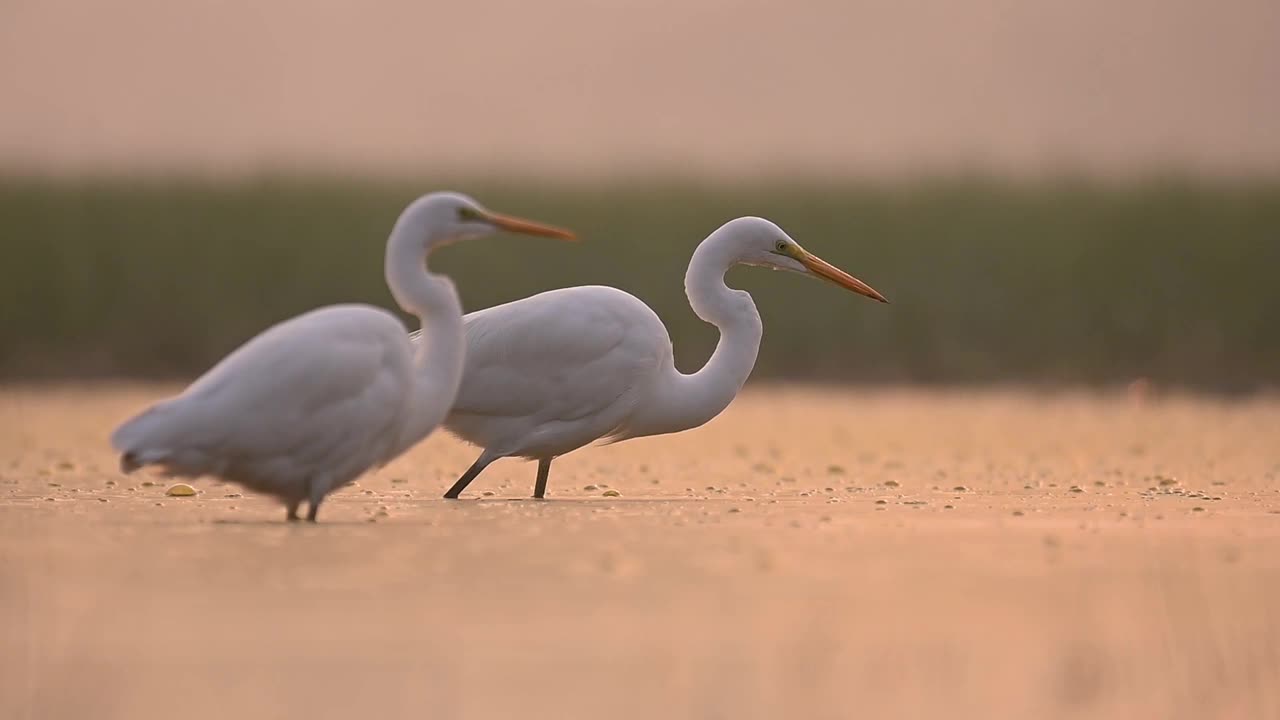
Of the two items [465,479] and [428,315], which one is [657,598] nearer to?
[428,315]

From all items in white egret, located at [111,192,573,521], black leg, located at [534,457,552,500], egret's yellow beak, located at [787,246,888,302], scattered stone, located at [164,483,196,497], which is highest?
egret's yellow beak, located at [787,246,888,302]

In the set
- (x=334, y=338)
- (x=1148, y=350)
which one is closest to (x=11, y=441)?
(x=334, y=338)

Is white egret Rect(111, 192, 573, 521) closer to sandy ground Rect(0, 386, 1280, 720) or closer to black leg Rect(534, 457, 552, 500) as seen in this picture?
sandy ground Rect(0, 386, 1280, 720)

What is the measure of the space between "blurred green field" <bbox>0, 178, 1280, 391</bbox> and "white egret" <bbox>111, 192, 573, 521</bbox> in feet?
36.9


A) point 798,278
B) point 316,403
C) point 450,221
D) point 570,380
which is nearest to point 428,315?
point 450,221

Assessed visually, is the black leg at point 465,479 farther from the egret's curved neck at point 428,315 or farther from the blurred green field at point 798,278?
the blurred green field at point 798,278

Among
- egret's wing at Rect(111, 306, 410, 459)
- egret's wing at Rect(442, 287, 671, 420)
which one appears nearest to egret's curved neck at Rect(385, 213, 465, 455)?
egret's wing at Rect(111, 306, 410, 459)

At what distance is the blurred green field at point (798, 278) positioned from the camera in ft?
66.2

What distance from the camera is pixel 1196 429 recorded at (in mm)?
14125

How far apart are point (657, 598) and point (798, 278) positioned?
14503mm

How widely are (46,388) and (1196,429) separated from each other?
9879 mm

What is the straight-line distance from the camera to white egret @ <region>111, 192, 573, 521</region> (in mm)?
7695

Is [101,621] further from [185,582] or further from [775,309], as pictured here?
[775,309]

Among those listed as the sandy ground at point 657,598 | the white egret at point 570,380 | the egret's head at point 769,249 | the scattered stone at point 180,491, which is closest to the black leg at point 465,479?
the white egret at point 570,380
